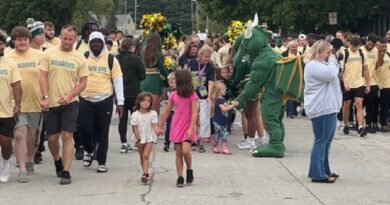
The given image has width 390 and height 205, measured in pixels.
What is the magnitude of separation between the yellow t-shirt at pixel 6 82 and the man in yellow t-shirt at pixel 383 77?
833cm

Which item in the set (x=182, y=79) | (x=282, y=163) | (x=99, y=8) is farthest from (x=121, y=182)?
(x=99, y=8)

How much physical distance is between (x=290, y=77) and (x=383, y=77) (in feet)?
14.7

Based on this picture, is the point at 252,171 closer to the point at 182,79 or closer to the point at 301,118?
the point at 182,79

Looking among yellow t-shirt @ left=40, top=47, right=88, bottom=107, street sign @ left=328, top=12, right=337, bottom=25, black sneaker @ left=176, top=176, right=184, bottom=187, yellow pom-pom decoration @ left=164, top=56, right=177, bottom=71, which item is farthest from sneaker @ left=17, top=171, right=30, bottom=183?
street sign @ left=328, top=12, right=337, bottom=25

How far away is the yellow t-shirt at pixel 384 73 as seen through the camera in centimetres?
1473

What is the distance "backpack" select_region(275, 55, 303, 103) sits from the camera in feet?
36.2

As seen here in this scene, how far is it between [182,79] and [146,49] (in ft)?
13.2

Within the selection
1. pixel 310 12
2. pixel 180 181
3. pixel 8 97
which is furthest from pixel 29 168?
pixel 310 12

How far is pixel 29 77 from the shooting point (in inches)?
375

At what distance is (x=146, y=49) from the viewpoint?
12664mm

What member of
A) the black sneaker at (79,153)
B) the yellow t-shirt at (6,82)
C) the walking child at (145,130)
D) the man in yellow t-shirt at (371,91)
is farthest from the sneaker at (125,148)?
the man in yellow t-shirt at (371,91)

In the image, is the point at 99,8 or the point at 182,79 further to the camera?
the point at 99,8

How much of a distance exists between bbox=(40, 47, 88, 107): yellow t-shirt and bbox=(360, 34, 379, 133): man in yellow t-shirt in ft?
24.0

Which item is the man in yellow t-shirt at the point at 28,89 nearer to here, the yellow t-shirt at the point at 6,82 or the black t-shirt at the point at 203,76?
the yellow t-shirt at the point at 6,82
